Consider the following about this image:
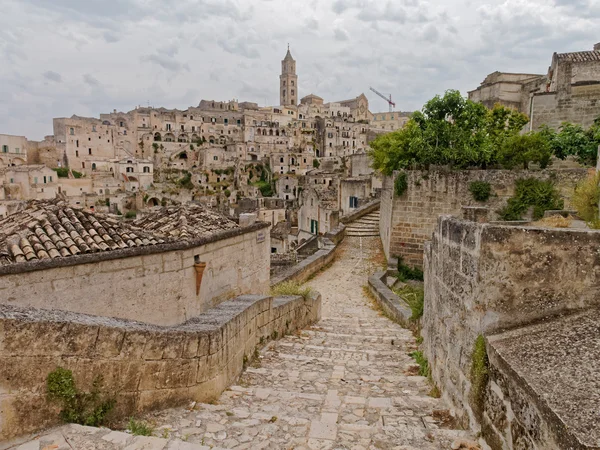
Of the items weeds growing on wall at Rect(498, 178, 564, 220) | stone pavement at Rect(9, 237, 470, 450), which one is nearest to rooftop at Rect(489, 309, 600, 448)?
stone pavement at Rect(9, 237, 470, 450)

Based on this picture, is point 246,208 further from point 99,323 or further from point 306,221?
point 99,323

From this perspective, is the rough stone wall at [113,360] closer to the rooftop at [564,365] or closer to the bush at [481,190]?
the rooftop at [564,365]

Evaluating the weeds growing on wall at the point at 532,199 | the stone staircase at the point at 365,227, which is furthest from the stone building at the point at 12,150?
the weeds growing on wall at the point at 532,199

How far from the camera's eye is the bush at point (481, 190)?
14375mm

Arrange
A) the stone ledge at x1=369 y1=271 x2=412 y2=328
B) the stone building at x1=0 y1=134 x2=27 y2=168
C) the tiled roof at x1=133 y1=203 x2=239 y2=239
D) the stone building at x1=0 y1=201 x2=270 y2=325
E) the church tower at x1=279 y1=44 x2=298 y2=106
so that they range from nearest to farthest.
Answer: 1. the stone building at x1=0 y1=201 x2=270 y2=325
2. the tiled roof at x1=133 y1=203 x2=239 y2=239
3. the stone ledge at x1=369 y1=271 x2=412 y2=328
4. the stone building at x1=0 y1=134 x2=27 y2=168
5. the church tower at x1=279 y1=44 x2=298 y2=106

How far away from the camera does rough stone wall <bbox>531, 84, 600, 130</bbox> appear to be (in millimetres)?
18469

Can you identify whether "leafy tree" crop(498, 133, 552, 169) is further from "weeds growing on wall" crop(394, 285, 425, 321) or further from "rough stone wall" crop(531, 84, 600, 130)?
"weeds growing on wall" crop(394, 285, 425, 321)

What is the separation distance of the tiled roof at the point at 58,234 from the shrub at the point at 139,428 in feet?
8.97

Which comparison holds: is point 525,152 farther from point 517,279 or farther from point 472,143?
point 517,279

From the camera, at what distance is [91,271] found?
5.32 m

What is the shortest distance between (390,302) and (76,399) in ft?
29.6

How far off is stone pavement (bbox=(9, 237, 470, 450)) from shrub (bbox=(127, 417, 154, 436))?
0.26 feet

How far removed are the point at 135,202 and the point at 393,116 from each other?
82.5 meters

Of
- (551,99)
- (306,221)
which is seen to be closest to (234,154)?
(306,221)
